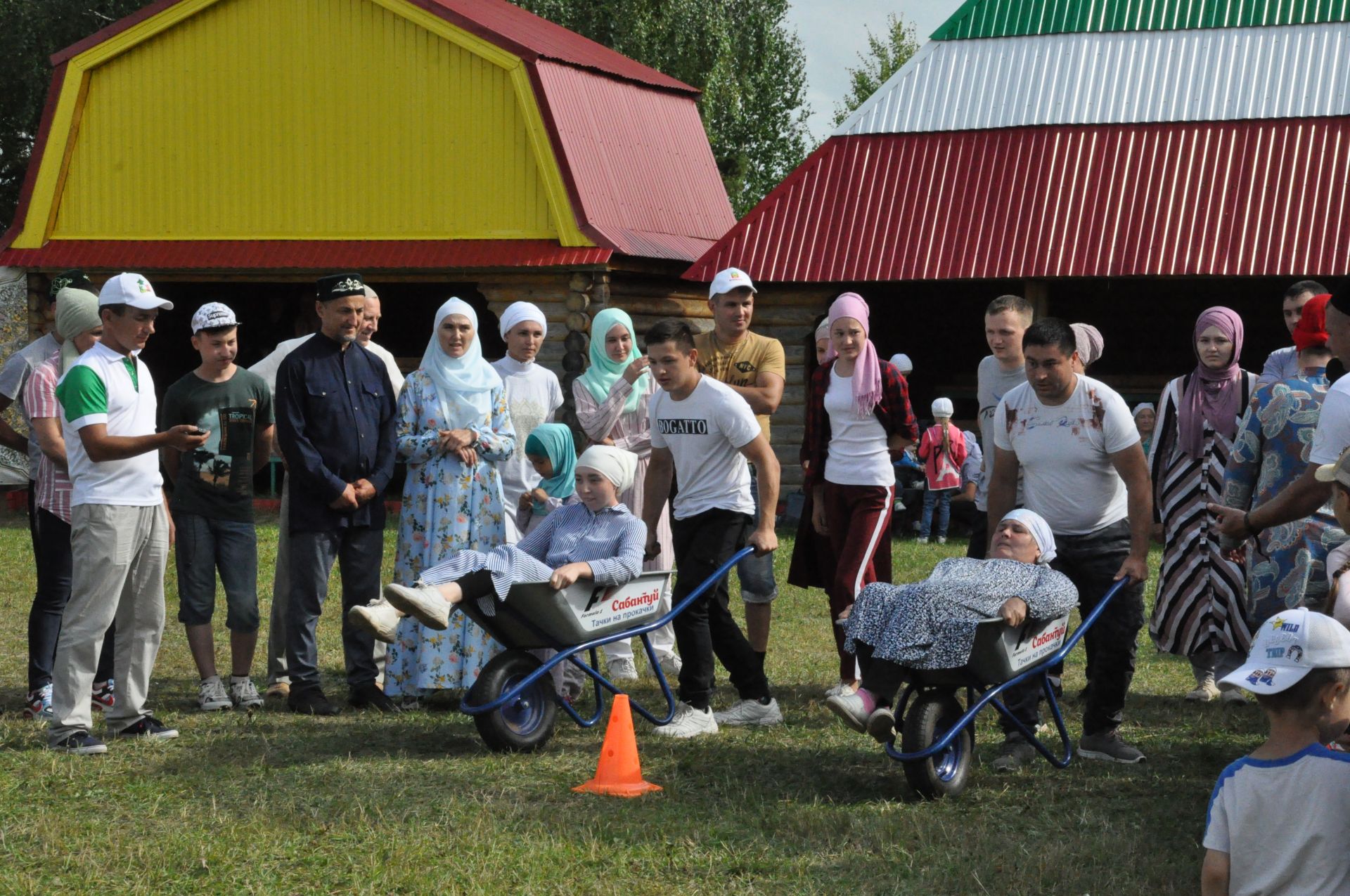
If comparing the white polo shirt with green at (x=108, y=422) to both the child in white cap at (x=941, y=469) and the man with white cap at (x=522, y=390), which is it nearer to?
the man with white cap at (x=522, y=390)

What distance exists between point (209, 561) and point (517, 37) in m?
11.7

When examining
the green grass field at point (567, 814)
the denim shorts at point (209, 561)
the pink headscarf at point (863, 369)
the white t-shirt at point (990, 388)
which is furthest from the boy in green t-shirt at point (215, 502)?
the white t-shirt at point (990, 388)

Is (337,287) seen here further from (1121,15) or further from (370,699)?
(1121,15)

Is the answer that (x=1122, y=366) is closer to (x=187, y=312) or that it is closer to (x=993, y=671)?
(x=187, y=312)

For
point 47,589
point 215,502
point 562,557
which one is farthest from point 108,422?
point 562,557

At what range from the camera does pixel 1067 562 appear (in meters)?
6.29

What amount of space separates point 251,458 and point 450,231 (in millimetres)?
10525

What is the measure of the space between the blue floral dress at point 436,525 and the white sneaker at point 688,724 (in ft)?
3.81

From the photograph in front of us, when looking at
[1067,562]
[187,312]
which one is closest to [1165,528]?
[1067,562]

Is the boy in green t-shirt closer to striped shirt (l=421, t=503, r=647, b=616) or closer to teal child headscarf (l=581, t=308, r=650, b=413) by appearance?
striped shirt (l=421, t=503, r=647, b=616)

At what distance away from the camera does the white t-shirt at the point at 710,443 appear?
6.72 meters

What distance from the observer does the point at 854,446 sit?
7.32 m

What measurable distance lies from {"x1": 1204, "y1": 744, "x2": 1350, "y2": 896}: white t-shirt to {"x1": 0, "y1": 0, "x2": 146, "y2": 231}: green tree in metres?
31.0

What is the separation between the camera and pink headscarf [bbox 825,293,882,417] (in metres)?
7.28
